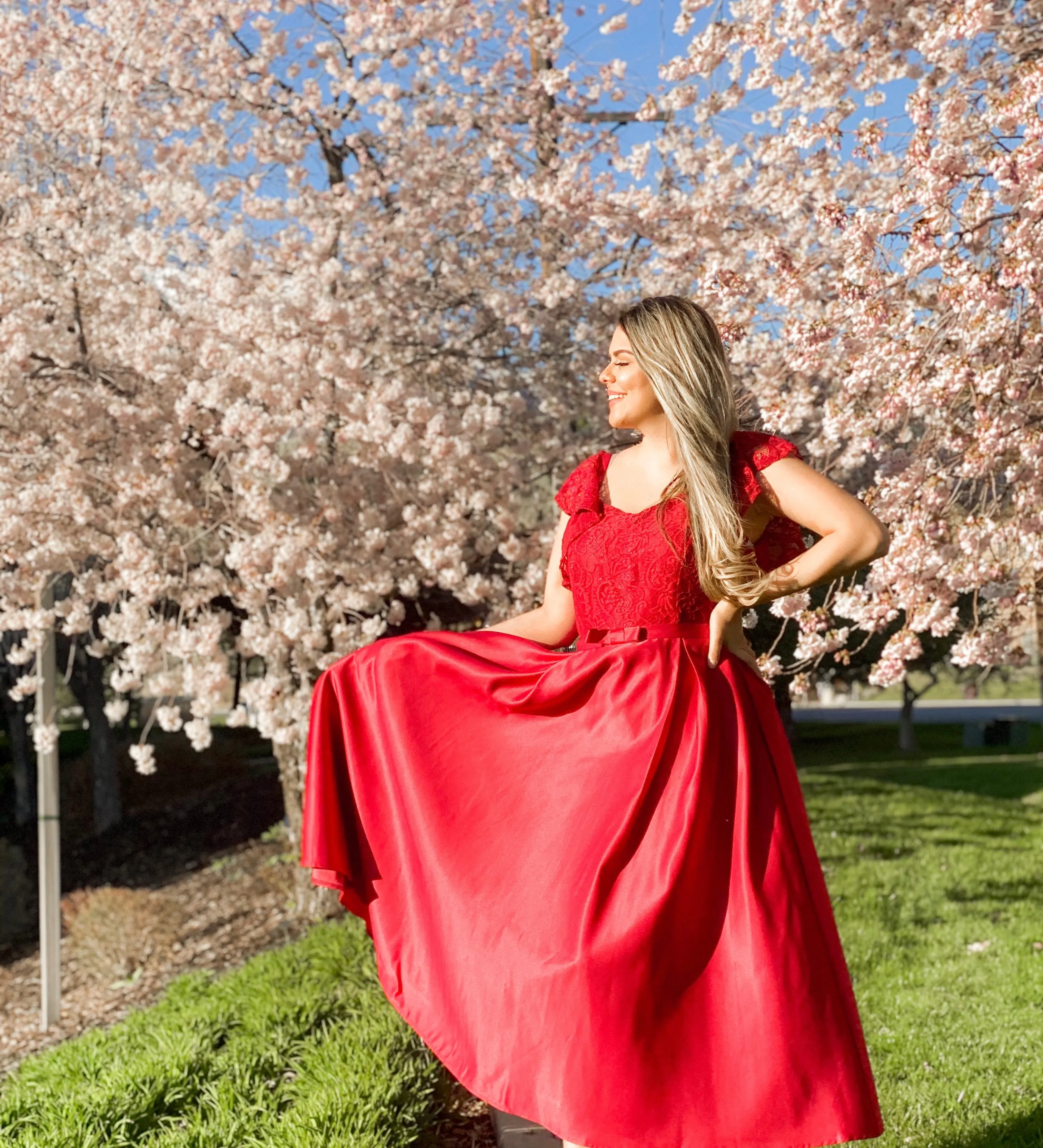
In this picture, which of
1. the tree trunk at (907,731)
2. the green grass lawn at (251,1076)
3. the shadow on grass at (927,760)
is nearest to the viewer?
the green grass lawn at (251,1076)

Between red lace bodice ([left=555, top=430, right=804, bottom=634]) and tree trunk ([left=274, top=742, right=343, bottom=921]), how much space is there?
558cm

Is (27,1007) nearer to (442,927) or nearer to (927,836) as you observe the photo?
(927,836)

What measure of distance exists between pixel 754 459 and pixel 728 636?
381 millimetres

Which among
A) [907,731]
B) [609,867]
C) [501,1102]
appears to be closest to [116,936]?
[501,1102]

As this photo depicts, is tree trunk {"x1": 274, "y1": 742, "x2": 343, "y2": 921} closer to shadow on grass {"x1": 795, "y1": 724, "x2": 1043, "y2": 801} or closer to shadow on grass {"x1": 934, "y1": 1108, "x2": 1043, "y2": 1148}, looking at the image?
shadow on grass {"x1": 934, "y1": 1108, "x2": 1043, "y2": 1148}

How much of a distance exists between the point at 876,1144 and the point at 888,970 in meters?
2.46

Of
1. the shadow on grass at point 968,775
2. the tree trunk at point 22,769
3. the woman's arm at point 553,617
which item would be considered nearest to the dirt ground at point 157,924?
the tree trunk at point 22,769

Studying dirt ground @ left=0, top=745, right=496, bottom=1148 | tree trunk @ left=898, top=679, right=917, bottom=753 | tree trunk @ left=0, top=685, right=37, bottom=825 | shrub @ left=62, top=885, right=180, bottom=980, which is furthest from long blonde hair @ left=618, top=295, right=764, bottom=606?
tree trunk @ left=898, top=679, right=917, bottom=753

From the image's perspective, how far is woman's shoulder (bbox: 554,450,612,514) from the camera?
9.22 feet

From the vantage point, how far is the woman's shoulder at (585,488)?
9.22ft

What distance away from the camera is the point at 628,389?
2697 millimetres

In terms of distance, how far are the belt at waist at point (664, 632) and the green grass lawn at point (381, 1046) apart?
196 centimetres

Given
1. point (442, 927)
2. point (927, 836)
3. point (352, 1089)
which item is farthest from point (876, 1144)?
point (927, 836)

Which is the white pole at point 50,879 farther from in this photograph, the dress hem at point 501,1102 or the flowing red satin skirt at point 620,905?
the flowing red satin skirt at point 620,905
